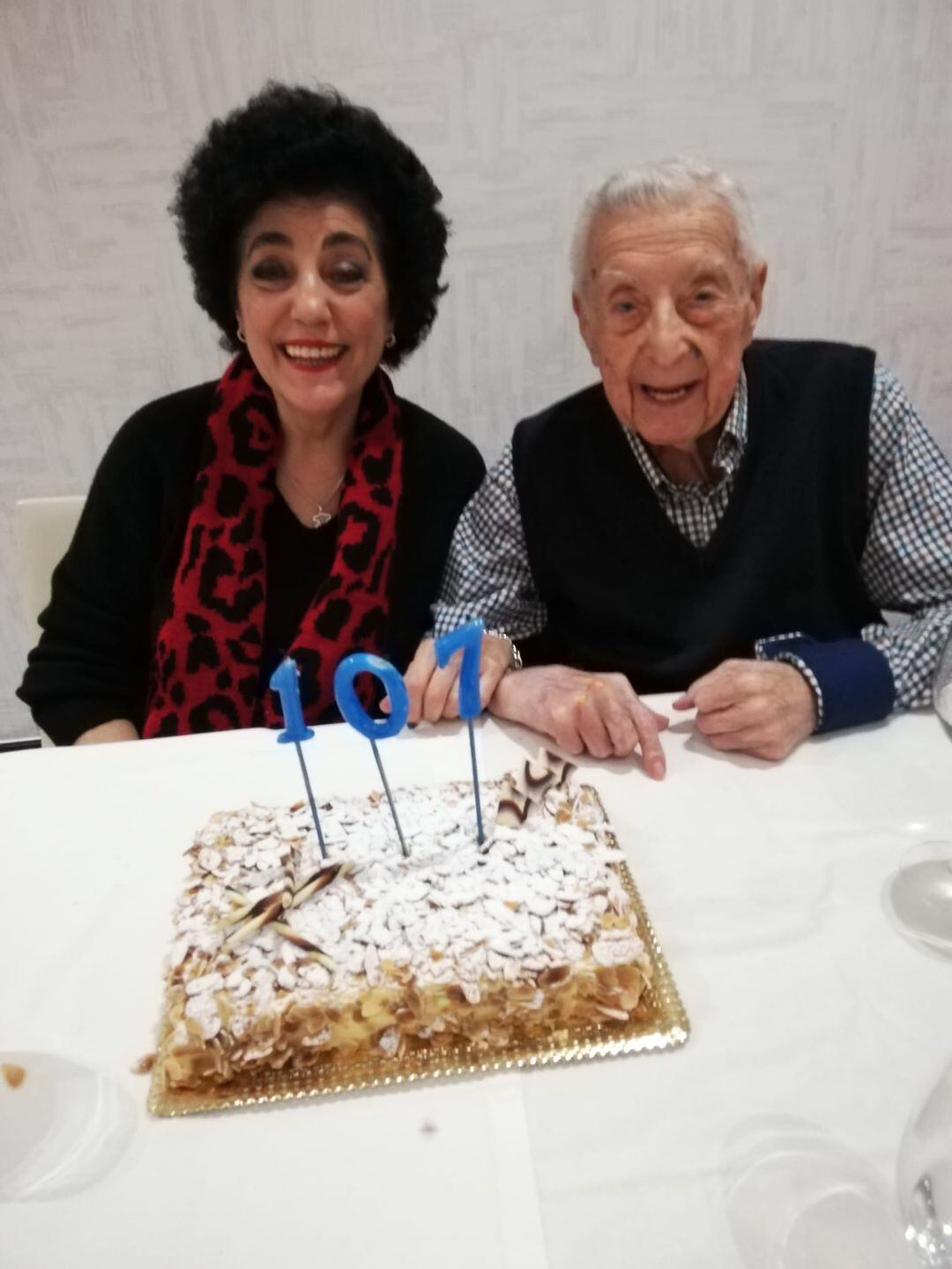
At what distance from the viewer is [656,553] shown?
4.17ft

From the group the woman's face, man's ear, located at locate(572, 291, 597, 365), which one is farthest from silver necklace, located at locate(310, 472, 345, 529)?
man's ear, located at locate(572, 291, 597, 365)

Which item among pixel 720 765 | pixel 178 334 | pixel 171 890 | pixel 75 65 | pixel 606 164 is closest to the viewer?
pixel 171 890

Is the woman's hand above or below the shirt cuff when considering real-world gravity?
below

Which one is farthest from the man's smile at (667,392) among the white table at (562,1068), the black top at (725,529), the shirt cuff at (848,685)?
the white table at (562,1068)

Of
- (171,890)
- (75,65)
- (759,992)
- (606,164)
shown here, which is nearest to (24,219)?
(75,65)

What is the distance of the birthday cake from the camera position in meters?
0.68

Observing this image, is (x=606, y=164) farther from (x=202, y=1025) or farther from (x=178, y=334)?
(x=202, y=1025)

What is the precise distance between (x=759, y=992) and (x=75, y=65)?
2103mm

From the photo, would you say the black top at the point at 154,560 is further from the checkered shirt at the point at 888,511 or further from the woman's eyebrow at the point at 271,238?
the woman's eyebrow at the point at 271,238

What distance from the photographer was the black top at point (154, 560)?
56.1 inches

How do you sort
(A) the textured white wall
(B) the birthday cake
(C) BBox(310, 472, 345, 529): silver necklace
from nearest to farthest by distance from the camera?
(B) the birthday cake
(C) BBox(310, 472, 345, 529): silver necklace
(A) the textured white wall

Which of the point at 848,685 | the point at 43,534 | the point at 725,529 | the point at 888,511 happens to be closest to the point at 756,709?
the point at 848,685

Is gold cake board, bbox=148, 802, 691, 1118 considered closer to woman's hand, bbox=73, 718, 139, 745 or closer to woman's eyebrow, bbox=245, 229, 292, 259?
woman's hand, bbox=73, 718, 139, 745

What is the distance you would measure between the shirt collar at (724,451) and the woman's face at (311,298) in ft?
1.45
